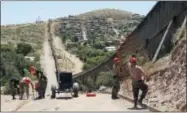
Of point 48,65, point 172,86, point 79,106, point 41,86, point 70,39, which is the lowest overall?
point 79,106

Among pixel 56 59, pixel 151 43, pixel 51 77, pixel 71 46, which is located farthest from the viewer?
pixel 71 46

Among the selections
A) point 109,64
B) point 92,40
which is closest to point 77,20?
point 92,40

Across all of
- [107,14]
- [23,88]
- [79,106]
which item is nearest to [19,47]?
[107,14]

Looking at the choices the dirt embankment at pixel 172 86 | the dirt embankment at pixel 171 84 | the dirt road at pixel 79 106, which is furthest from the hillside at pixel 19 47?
the dirt embankment at pixel 172 86

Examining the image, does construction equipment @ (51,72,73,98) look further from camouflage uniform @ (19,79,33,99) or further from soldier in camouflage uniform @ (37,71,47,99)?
camouflage uniform @ (19,79,33,99)

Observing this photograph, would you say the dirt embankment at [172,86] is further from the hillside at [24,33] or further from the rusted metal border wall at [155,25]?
the hillside at [24,33]

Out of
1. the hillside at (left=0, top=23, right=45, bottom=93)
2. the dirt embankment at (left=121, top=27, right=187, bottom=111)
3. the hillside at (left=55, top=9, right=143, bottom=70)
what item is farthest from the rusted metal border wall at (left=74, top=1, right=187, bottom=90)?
the hillside at (left=55, top=9, right=143, bottom=70)

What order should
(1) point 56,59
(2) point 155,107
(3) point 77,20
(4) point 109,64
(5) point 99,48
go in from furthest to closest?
(3) point 77,20 → (5) point 99,48 → (1) point 56,59 → (4) point 109,64 → (2) point 155,107

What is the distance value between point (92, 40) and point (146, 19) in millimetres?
60192

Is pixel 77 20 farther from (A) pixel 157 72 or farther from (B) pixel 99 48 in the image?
(A) pixel 157 72

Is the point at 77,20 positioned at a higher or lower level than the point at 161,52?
higher

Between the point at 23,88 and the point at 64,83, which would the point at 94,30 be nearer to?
the point at 23,88

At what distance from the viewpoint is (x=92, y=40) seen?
91.1 m

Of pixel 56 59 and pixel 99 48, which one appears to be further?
pixel 99 48
